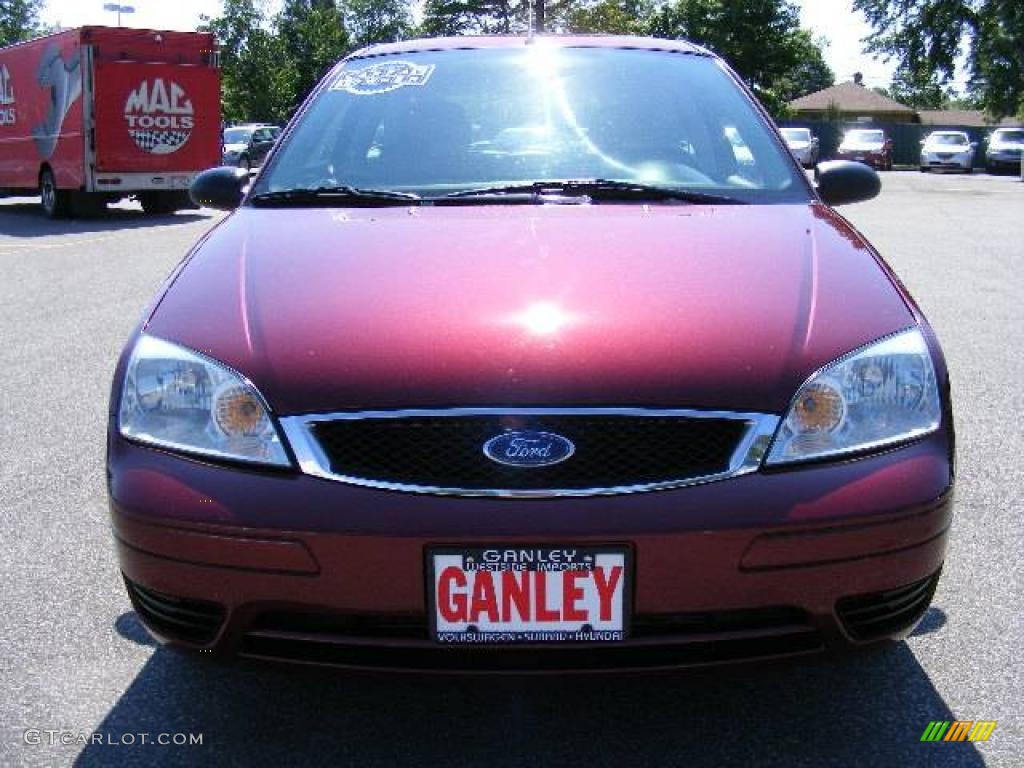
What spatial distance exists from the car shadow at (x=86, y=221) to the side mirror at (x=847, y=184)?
13.0m

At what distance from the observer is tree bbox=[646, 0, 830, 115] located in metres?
57.7

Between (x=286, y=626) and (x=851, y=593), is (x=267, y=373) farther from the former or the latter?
(x=851, y=593)

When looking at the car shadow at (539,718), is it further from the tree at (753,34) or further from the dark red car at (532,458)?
the tree at (753,34)

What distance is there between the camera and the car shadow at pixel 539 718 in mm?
2318

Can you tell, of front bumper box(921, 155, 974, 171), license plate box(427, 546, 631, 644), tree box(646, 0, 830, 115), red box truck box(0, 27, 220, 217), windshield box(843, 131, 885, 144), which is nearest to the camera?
license plate box(427, 546, 631, 644)

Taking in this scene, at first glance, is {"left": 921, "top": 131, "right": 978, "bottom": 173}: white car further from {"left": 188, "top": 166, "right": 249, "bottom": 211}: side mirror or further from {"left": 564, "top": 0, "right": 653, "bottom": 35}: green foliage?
{"left": 188, "top": 166, "right": 249, "bottom": 211}: side mirror

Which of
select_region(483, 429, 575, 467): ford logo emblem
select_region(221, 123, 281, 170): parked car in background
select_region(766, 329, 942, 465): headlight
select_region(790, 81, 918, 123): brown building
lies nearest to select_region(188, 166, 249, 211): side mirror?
select_region(483, 429, 575, 467): ford logo emblem

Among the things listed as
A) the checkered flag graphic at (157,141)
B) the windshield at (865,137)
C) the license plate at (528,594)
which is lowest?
the windshield at (865,137)

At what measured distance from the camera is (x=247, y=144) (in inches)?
1150

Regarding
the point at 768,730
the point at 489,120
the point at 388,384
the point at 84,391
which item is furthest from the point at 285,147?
the point at 84,391

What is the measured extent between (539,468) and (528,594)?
22 centimetres

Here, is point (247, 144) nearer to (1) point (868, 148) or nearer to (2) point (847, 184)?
(1) point (868, 148)

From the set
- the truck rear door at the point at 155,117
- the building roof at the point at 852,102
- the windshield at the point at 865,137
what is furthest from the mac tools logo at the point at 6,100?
the building roof at the point at 852,102

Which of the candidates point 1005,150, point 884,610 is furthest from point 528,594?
point 1005,150
